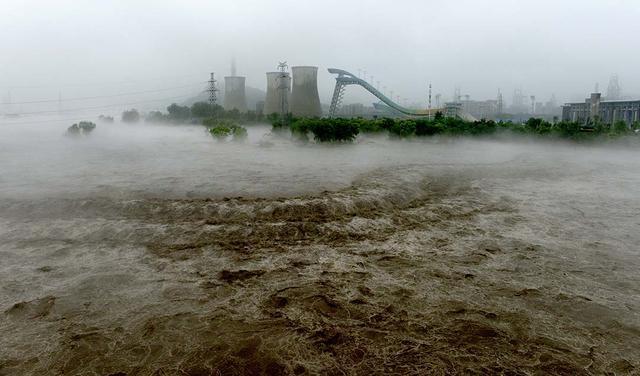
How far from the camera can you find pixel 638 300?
224 inches

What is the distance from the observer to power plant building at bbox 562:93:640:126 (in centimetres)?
4106

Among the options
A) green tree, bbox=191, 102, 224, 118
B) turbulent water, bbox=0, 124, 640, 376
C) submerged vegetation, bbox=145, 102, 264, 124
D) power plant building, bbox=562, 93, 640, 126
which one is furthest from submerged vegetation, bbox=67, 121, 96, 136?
power plant building, bbox=562, 93, 640, 126

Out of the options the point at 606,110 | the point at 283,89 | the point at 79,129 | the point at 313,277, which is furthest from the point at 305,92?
the point at 313,277

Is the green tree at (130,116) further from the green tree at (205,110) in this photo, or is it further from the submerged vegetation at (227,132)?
the submerged vegetation at (227,132)

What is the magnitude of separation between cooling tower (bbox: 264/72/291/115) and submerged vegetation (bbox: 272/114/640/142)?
51.2 ft

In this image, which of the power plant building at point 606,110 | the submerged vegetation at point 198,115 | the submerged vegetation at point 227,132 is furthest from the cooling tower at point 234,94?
the power plant building at point 606,110

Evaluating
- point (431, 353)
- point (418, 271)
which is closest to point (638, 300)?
point (418, 271)

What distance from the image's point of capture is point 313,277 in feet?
20.7

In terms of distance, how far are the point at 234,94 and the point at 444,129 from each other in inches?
953

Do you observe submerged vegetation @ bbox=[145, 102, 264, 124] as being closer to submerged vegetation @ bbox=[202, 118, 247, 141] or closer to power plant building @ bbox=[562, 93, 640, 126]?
submerged vegetation @ bbox=[202, 118, 247, 141]

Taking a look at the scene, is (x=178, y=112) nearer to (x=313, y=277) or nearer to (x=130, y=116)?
(x=130, y=116)

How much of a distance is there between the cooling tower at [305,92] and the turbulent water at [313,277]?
30007 mm

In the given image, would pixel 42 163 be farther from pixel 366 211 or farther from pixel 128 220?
pixel 366 211

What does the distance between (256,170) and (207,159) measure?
4.18m
